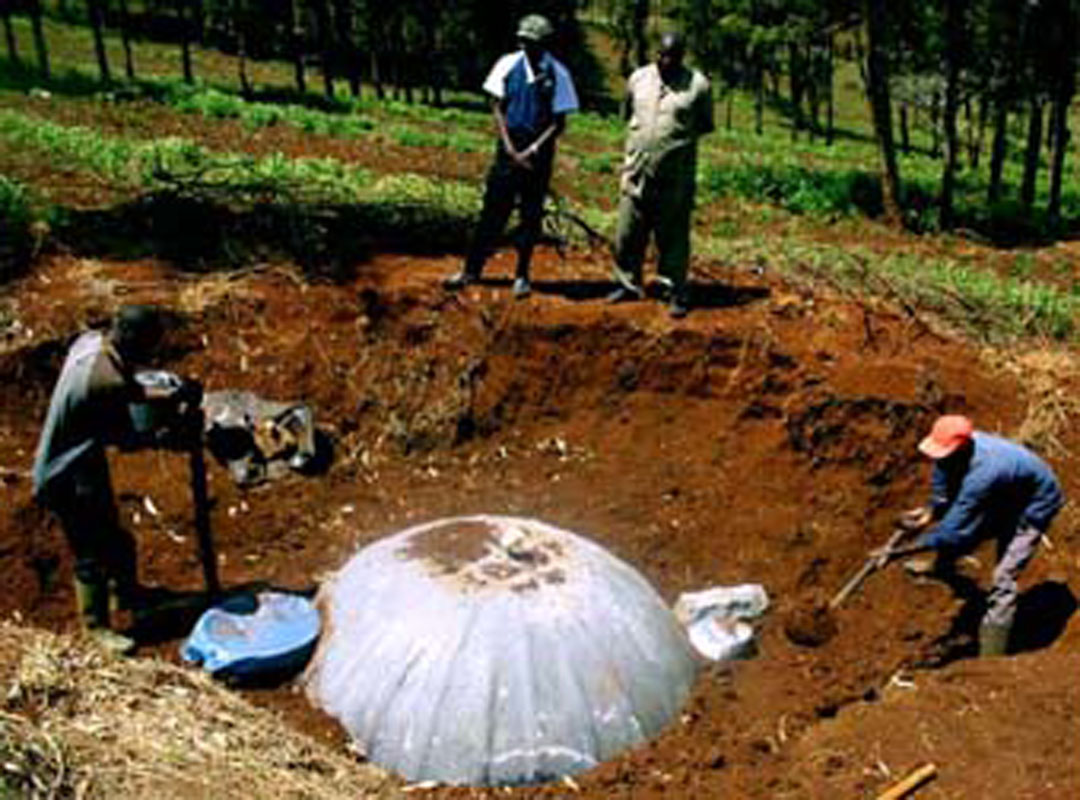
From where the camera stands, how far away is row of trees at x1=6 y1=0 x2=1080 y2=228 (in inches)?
880

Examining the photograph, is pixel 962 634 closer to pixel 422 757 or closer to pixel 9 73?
pixel 422 757

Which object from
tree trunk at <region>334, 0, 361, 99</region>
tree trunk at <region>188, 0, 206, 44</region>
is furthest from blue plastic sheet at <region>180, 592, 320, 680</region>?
tree trunk at <region>188, 0, 206, 44</region>

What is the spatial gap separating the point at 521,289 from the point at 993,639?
3853 mm

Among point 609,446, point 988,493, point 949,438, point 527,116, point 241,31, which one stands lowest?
point 609,446

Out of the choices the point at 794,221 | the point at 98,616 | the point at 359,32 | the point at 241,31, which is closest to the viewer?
the point at 98,616

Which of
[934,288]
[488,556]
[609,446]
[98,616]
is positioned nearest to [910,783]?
[488,556]

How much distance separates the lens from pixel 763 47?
42219 millimetres

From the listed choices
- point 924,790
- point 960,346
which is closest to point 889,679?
point 924,790

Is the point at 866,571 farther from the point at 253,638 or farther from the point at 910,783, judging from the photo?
the point at 253,638

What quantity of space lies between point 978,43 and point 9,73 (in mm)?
21462

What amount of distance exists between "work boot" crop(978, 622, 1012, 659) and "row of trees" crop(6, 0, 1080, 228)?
10963 mm

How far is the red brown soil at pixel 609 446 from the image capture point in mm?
6617

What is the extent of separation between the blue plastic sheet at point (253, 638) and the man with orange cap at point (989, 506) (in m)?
3.03

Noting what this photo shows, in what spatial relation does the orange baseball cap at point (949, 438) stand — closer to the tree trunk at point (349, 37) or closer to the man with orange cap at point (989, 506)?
the man with orange cap at point (989, 506)
